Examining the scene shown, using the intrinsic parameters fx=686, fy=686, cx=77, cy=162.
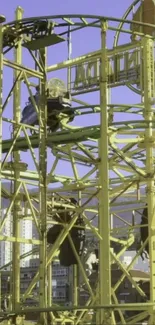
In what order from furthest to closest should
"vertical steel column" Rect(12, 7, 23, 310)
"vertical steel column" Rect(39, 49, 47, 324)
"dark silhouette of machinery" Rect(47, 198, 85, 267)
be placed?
"dark silhouette of machinery" Rect(47, 198, 85, 267) < "vertical steel column" Rect(12, 7, 23, 310) < "vertical steel column" Rect(39, 49, 47, 324)

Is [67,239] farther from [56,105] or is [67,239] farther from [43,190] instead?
[43,190]

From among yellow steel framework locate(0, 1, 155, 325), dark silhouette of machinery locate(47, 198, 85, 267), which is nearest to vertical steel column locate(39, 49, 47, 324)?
yellow steel framework locate(0, 1, 155, 325)

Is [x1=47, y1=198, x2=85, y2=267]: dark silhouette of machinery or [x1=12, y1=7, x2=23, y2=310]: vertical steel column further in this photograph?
[x1=47, y1=198, x2=85, y2=267]: dark silhouette of machinery

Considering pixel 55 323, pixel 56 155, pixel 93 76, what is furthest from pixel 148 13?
pixel 55 323

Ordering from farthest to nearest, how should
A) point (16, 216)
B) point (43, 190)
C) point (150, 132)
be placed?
1. point (150, 132)
2. point (16, 216)
3. point (43, 190)

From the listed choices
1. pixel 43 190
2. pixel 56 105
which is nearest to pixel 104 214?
pixel 43 190

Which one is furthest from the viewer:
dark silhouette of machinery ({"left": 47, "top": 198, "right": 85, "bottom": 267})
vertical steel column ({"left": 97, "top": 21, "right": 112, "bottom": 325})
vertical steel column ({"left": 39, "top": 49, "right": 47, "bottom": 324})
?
dark silhouette of machinery ({"left": 47, "top": 198, "right": 85, "bottom": 267})

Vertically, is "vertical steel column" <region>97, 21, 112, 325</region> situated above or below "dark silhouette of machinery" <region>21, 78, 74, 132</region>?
below

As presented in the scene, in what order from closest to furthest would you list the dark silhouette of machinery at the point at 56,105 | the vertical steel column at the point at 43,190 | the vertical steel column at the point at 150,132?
the vertical steel column at the point at 43,190 < the vertical steel column at the point at 150,132 < the dark silhouette of machinery at the point at 56,105

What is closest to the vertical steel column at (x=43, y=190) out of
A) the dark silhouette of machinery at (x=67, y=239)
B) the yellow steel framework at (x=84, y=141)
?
the yellow steel framework at (x=84, y=141)

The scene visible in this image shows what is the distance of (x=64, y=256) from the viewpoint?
83.1 feet

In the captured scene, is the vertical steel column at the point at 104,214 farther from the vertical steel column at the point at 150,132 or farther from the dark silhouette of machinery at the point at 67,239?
the dark silhouette of machinery at the point at 67,239

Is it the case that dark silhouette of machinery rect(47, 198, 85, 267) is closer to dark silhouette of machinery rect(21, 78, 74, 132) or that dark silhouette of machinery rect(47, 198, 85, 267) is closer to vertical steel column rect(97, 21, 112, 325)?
dark silhouette of machinery rect(21, 78, 74, 132)

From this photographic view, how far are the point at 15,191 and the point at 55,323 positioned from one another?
20.8 ft
